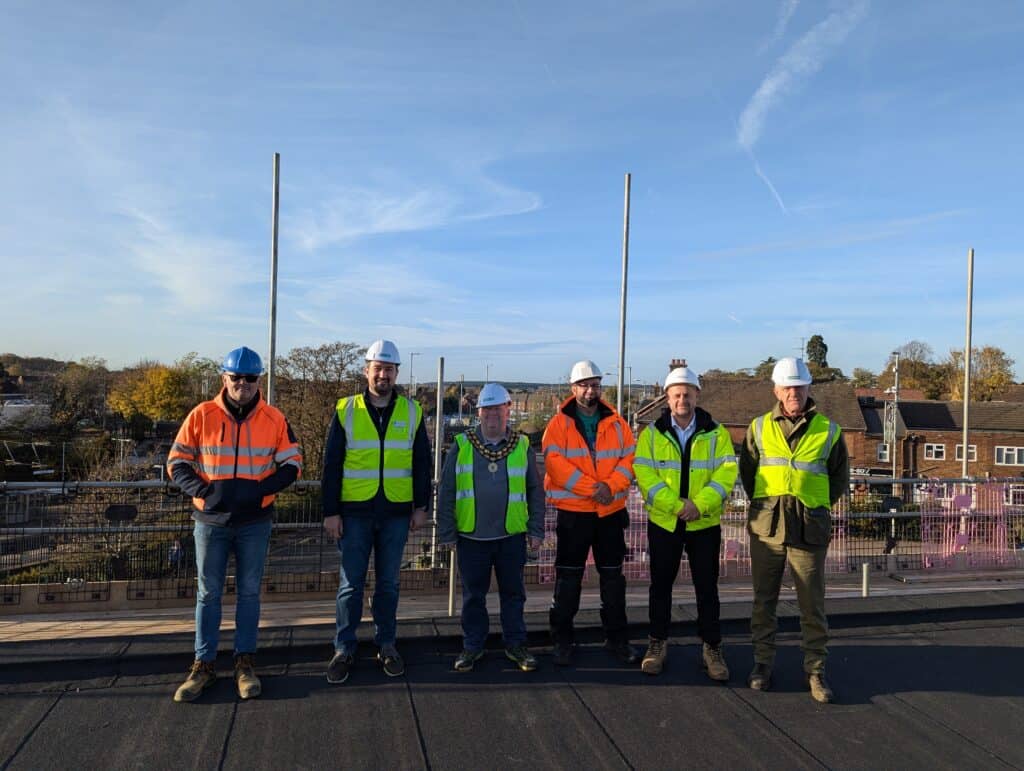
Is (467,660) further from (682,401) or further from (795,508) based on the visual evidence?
(795,508)

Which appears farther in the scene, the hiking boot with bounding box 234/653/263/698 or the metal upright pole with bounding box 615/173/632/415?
the metal upright pole with bounding box 615/173/632/415

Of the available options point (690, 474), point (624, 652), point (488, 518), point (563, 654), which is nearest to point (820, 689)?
point (624, 652)

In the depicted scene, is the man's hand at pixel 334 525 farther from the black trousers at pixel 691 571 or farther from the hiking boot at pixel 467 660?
the black trousers at pixel 691 571

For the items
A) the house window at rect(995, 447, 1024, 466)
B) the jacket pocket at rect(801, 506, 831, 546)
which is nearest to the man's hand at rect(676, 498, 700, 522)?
the jacket pocket at rect(801, 506, 831, 546)

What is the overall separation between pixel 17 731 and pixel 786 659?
4.36 meters

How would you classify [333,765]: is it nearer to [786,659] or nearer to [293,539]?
[786,659]

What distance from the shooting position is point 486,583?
4.56m

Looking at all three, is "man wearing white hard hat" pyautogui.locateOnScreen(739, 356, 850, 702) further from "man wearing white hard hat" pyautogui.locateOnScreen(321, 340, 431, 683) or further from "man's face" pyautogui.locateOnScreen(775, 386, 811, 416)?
"man wearing white hard hat" pyautogui.locateOnScreen(321, 340, 431, 683)

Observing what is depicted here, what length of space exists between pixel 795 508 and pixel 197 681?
3472 millimetres

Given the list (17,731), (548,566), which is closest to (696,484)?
(548,566)

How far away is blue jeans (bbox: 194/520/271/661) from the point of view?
409 cm

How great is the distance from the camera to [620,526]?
467 cm

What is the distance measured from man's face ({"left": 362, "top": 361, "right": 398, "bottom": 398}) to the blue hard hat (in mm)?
631

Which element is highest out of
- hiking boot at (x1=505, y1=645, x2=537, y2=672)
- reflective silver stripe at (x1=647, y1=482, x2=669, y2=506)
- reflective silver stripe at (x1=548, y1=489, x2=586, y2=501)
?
reflective silver stripe at (x1=647, y1=482, x2=669, y2=506)
